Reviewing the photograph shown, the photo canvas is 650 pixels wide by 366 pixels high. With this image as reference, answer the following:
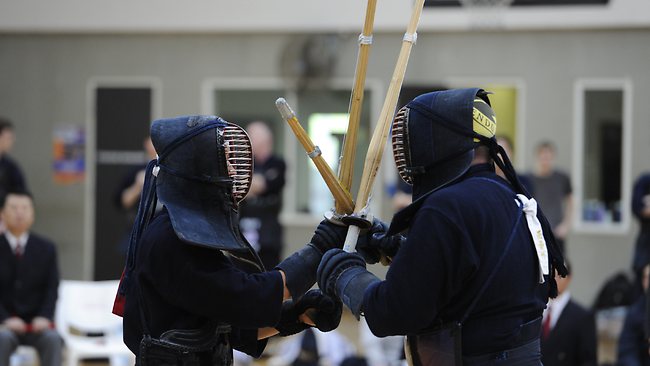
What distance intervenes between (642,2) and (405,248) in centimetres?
790

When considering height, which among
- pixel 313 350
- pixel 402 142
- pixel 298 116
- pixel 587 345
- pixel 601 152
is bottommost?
pixel 313 350

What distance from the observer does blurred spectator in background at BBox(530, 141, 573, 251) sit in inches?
368

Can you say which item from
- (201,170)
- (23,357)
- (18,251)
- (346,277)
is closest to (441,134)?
(346,277)

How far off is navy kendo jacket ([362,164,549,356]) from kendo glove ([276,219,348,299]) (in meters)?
0.40

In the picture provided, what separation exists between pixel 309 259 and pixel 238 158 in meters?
0.46

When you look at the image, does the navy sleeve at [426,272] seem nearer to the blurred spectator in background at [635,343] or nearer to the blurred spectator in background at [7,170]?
the blurred spectator in background at [635,343]

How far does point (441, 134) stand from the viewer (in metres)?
3.42

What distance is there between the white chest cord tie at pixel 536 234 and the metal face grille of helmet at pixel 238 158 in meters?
0.95

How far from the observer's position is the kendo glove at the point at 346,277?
136 inches


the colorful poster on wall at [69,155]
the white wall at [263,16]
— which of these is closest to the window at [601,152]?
the white wall at [263,16]

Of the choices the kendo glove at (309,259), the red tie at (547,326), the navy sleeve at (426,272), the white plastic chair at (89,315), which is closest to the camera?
the navy sleeve at (426,272)

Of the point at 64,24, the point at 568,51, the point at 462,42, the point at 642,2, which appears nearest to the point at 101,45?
the point at 64,24

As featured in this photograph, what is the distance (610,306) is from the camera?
9.87 m

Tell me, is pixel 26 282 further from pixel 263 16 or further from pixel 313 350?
pixel 263 16
